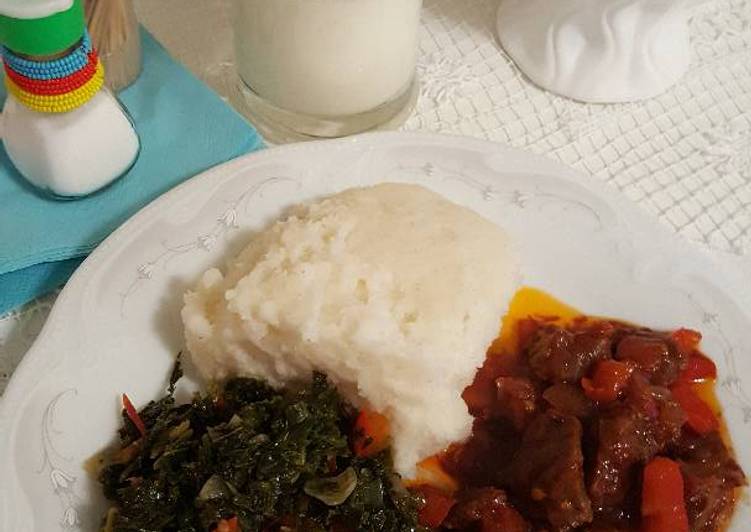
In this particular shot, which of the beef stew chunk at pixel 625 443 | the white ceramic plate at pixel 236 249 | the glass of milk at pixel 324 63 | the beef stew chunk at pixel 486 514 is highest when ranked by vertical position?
the glass of milk at pixel 324 63

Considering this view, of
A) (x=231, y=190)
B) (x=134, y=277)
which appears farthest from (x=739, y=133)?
(x=134, y=277)

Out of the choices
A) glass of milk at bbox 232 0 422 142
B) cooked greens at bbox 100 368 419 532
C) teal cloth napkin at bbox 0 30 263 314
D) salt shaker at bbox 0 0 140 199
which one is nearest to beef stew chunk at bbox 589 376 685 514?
cooked greens at bbox 100 368 419 532

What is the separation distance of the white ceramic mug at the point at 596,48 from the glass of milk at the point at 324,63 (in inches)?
25.7

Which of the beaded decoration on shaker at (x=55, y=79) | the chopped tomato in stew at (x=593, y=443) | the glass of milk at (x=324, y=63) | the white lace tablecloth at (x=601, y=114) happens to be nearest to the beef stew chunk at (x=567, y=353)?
the chopped tomato in stew at (x=593, y=443)

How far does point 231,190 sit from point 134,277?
1.51 feet

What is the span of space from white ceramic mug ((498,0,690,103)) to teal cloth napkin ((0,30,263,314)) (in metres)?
1.39

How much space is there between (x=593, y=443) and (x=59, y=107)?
6.59 ft

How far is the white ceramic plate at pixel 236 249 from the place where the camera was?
245 cm

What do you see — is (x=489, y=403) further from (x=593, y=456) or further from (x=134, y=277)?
(x=134, y=277)

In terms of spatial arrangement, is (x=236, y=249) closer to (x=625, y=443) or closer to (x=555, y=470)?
(x=555, y=470)

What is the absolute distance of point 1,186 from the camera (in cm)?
307

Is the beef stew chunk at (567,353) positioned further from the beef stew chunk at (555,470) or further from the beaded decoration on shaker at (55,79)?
Result: the beaded decoration on shaker at (55,79)

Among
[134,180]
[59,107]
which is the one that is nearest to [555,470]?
[134,180]

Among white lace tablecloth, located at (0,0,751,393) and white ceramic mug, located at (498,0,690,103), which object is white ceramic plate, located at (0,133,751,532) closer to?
white lace tablecloth, located at (0,0,751,393)
